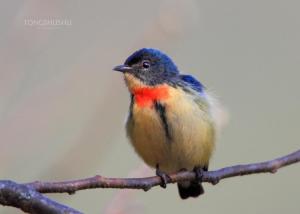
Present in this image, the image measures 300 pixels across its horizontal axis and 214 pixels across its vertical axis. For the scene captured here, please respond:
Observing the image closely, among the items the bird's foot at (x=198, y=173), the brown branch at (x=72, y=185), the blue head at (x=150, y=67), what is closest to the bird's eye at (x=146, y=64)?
the blue head at (x=150, y=67)

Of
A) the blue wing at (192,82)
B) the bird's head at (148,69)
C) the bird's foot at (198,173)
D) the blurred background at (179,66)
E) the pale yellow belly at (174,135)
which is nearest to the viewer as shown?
the blurred background at (179,66)

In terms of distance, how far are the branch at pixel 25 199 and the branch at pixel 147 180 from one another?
0.18 metres

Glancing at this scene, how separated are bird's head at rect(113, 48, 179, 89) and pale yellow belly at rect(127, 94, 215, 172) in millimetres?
306

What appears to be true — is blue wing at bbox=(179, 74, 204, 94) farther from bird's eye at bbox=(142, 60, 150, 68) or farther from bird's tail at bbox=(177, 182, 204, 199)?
bird's tail at bbox=(177, 182, 204, 199)

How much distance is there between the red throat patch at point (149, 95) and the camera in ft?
13.9

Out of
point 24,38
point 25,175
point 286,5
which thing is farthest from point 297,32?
point 24,38

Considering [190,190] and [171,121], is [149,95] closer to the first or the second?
[171,121]

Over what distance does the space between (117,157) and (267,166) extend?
194 cm

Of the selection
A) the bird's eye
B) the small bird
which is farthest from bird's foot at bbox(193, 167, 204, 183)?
the bird's eye

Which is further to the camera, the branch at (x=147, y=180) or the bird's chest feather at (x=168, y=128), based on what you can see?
the bird's chest feather at (x=168, y=128)

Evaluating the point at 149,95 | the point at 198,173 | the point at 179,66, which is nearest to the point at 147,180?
the point at 198,173

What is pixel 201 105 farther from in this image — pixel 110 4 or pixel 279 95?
pixel 110 4

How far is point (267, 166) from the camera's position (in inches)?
130

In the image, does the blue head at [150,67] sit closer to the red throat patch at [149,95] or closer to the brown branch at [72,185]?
the red throat patch at [149,95]
